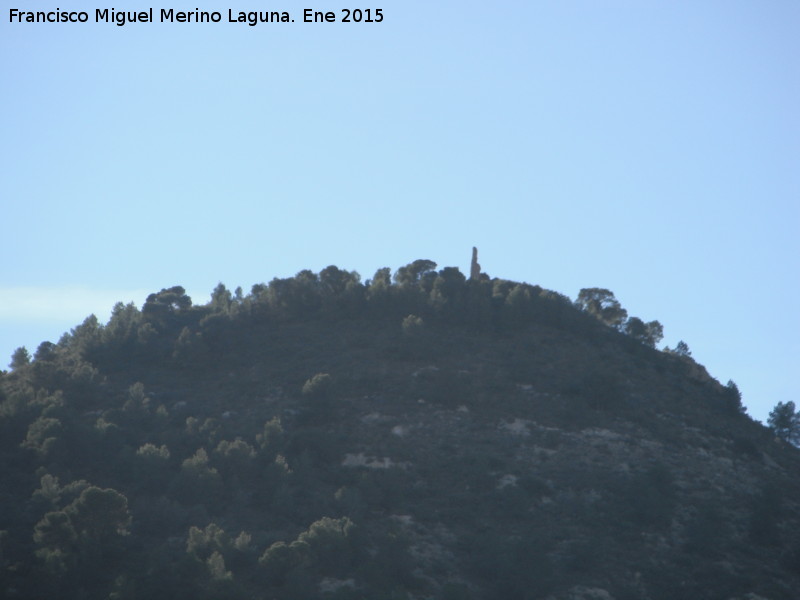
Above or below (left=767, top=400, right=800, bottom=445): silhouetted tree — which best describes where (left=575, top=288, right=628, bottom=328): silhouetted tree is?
above

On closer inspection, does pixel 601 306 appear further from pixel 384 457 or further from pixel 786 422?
pixel 384 457

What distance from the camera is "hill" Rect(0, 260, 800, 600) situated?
1565 inches

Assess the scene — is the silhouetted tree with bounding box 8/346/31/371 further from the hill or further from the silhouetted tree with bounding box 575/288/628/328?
the silhouetted tree with bounding box 575/288/628/328

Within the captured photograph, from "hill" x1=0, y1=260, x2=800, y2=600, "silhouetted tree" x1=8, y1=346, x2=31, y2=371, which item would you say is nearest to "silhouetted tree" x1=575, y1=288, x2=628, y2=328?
"hill" x1=0, y1=260, x2=800, y2=600

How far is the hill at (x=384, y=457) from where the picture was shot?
3975 cm

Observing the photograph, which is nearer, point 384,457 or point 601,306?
point 384,457

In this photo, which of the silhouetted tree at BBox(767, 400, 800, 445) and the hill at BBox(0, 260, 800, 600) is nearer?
the hill at BBox(0, 260, 800, 600)

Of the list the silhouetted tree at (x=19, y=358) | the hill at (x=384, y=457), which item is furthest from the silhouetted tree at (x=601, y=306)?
the silhouetted tree at (x=19, y=358)

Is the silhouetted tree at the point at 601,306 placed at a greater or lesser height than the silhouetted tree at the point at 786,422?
greater

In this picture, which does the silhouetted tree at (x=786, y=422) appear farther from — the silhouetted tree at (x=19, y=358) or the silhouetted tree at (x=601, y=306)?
the silhouetted tree at (x=19, y=358)

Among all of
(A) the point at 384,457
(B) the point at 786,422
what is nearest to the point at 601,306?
(B) the point at 786,422

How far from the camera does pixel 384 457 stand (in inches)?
1983

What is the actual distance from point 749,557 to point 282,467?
20.5 meters

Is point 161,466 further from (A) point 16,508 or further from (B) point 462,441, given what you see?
(B) point 462,441
